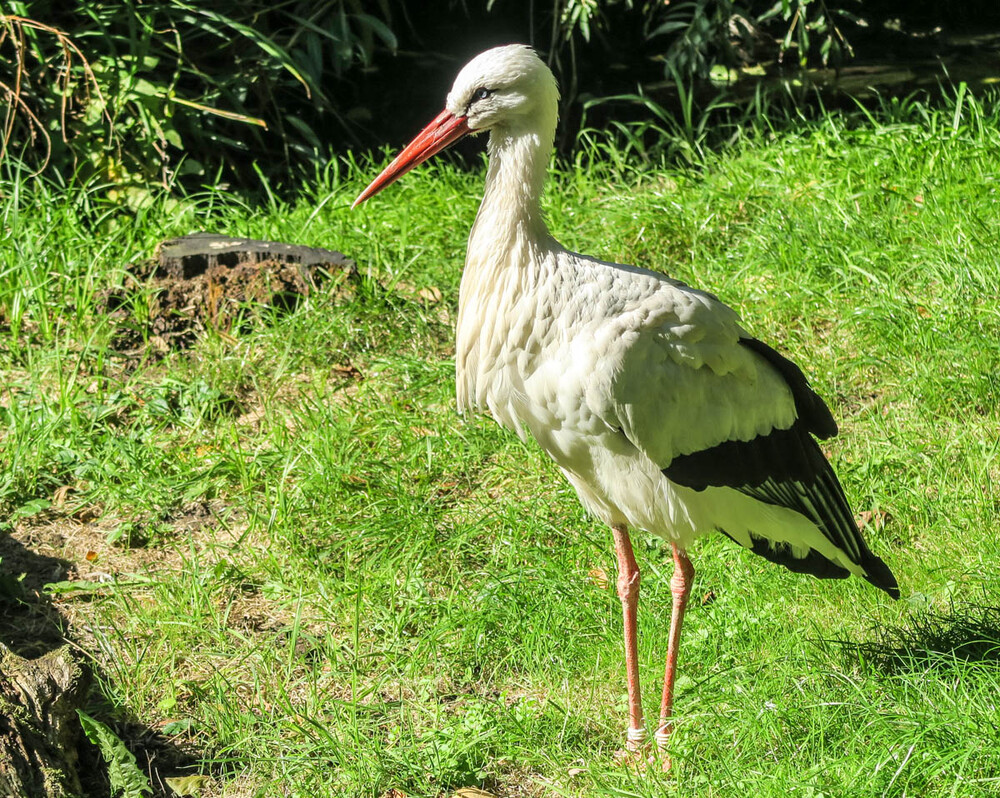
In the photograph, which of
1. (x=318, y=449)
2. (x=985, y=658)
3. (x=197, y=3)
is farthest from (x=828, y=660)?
(x=197, y=3)

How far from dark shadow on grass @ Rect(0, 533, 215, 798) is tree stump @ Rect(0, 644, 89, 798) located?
0.25 feet

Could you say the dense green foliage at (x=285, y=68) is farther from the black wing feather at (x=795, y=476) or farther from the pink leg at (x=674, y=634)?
the pink leg at (x=674, y=634)

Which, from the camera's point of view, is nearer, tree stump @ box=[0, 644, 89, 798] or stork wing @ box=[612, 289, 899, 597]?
tree stump @ box=[0, 644, 89, 798]

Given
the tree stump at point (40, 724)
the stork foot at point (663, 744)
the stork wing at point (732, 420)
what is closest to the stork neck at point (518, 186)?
the stork wing at point (732, 420)

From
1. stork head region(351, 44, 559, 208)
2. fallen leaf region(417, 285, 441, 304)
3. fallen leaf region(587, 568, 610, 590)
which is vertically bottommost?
fallen leaf region(587, 568, 610, 590)

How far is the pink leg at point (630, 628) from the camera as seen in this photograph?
300 centimetres

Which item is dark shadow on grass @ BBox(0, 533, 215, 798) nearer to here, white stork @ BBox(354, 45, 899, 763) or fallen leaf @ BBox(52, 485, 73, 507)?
fallen leaf @ BBox(52, 485, 73, 507)

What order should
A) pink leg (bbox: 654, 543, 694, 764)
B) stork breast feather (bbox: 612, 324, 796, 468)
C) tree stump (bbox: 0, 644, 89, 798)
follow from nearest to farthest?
tree stump (bbox: 0, 644, 89, 798) → stork breast feather (bbox: 612, 324, 796, 468) → pink leg (bbox: 654, 543, 694, 764)

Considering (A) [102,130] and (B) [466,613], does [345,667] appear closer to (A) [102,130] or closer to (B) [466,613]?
(B) [466,613]

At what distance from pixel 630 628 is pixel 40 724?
1.47 m

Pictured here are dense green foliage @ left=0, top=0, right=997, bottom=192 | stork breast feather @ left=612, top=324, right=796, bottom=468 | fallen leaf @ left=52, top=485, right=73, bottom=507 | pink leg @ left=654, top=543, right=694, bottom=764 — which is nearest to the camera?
stork breast feather @ left=612, top=324, right=796, bottom=468

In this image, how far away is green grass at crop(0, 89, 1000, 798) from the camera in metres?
2.89

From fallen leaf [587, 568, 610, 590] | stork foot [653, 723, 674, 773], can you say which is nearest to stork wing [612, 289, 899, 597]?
stork foot [653, 723, 674, 773]

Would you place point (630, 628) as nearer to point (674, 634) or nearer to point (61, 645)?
point (674, 634)
